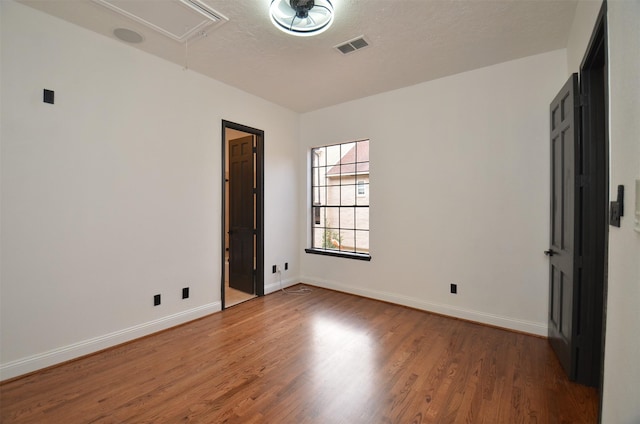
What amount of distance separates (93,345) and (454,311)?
12.4ft

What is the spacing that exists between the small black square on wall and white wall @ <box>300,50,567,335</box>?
3.33 meters

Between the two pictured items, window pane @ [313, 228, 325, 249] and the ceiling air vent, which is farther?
window pane @ [313, 228, 325, 249]

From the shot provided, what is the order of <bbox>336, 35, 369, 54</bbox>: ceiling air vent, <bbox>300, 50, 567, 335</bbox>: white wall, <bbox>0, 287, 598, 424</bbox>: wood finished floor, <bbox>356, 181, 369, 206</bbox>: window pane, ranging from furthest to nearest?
<bbox>356, 181, 369, 206</bbox>: window pane → <bbox>300, 50, 567, 335</bbox>: white wall → <bbox>336, 35, 369, 54</bbox>: ceiling air vent → <bbox>0, 287, 598, 424</bbox>: wood finished floor

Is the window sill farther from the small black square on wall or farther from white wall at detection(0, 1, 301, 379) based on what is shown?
the small black square on wall

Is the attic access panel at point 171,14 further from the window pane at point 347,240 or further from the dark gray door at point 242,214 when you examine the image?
the window pane at point 347,240

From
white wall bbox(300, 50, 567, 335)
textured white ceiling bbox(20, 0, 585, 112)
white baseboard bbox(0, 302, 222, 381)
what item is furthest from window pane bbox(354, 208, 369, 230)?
white baseboard bbox(0, 302, 222, 381)

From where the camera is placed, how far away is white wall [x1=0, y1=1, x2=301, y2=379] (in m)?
2.26

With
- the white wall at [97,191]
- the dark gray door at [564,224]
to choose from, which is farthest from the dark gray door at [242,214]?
the dark gray door at [564,224]

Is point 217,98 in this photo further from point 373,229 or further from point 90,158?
point 373,229

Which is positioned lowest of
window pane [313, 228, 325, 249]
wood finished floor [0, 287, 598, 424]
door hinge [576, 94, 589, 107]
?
wood finished floor [0, 287, 598, 424]

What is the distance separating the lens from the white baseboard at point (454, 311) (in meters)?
3.01

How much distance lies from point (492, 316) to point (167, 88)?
4.40 metres

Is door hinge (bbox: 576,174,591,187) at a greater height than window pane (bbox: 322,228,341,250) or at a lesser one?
greater

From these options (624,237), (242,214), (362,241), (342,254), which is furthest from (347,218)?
(624,237)
